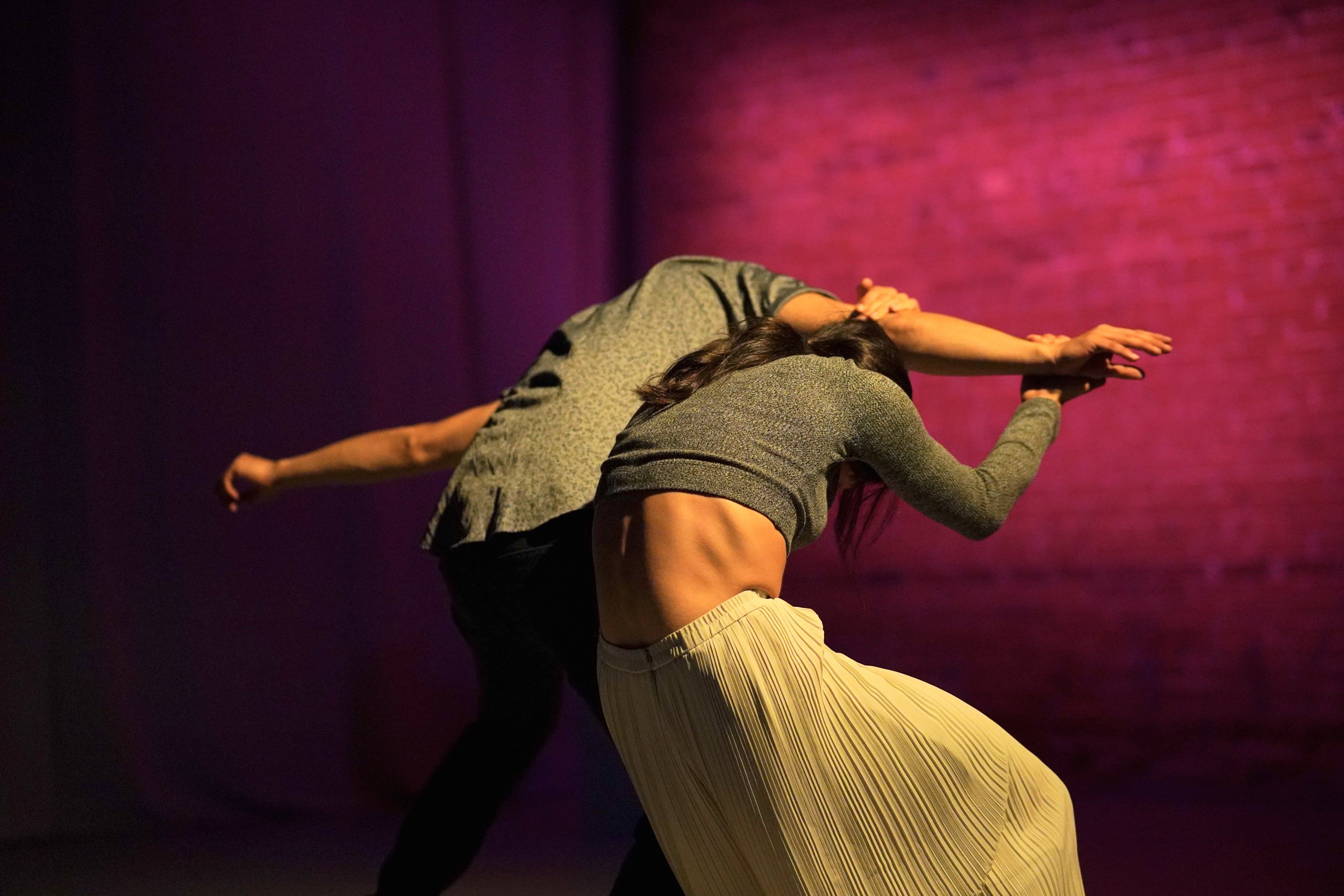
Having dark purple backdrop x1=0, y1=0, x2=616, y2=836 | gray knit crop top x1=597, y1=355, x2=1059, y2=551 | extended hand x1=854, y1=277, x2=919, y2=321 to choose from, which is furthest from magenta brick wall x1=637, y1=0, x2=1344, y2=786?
gray knit crop top x1=597, y1=355, x2=1059, y2=551

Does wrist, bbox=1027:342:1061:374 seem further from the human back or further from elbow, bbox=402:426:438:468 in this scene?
elbow, bbox=402:426:438:468

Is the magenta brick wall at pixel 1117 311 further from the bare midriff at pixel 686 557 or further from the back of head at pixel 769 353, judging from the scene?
the bare midriff at pixel 686 557

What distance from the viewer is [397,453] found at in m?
1.83

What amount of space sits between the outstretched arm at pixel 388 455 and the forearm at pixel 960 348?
593mm

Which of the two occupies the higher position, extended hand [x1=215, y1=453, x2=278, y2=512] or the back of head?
the back of head

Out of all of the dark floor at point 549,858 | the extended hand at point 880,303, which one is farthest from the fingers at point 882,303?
the dark floor at point 549,858

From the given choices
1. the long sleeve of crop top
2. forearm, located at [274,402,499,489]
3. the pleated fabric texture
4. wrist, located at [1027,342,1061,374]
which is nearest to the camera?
the pleated fabric texture

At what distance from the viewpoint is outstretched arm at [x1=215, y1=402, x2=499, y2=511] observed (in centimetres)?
179

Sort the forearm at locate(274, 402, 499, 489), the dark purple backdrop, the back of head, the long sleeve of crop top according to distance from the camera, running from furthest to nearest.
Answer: the dark purple backdrop → the forearm at locate(274, 402, 499, 489) → the back of head → the long sleeve of crop top

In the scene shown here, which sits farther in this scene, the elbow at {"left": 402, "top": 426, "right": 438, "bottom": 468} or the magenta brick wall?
the magenta brick wall

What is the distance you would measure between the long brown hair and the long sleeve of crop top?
0.25 ft

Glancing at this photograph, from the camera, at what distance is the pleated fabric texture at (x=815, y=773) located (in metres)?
1.25

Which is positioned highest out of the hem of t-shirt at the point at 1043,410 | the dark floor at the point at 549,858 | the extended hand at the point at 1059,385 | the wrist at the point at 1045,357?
the wrist at the point at 1045,357

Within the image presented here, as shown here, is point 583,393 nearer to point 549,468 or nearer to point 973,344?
point 549,468
